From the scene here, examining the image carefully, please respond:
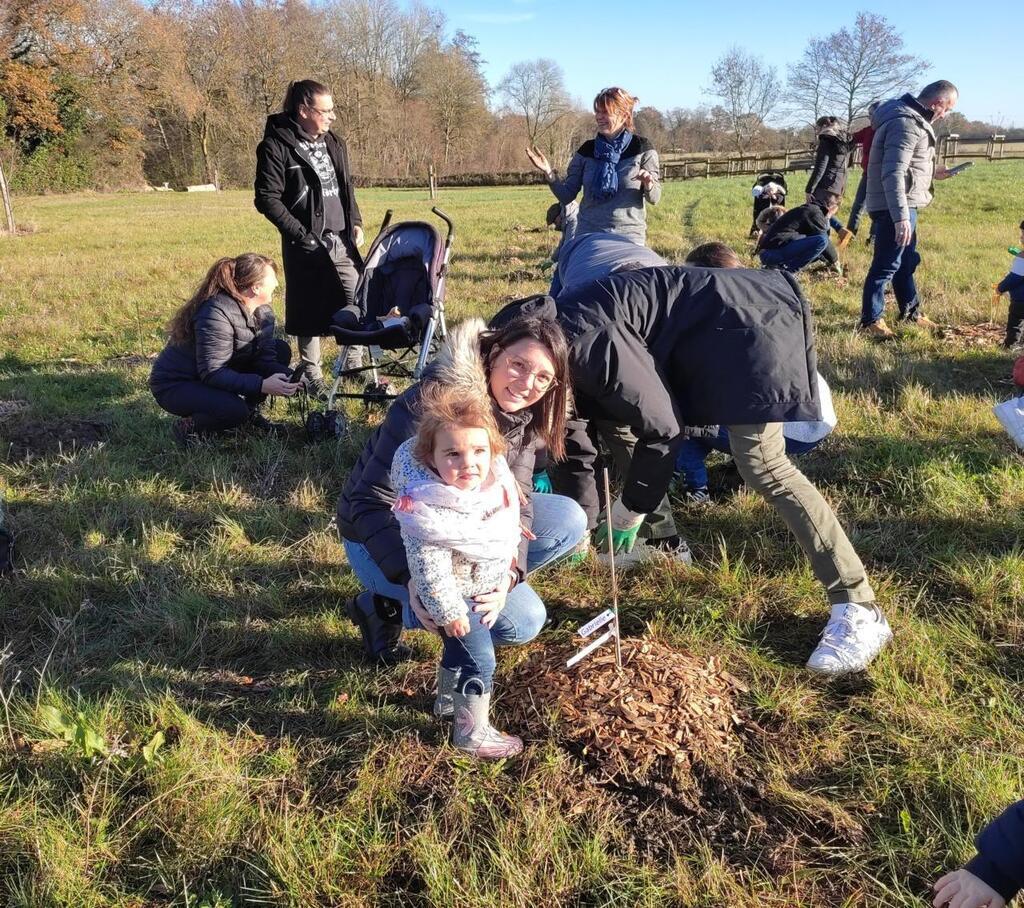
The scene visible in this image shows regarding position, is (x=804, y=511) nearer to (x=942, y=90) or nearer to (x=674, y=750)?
(x=674, y=750)

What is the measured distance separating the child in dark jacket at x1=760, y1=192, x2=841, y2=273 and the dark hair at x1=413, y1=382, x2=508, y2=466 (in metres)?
6.22

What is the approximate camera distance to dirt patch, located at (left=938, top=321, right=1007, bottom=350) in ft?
20.6

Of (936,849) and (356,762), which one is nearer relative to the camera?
(936,849)

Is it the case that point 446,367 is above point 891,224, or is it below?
below

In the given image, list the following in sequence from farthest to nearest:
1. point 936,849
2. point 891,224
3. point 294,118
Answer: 1. point 891,224
2. point 294,118
3. point 936,849

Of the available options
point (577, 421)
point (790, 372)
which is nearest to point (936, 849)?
point (790, 372)

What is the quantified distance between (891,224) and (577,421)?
498 centimetres

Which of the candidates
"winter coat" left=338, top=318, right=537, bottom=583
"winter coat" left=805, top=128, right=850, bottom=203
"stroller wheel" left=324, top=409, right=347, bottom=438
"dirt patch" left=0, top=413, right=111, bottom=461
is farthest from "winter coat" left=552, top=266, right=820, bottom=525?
"winter coat" left=805, top=128, right=850, bottom=203

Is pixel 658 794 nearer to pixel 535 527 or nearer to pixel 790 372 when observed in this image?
pixel 535 527

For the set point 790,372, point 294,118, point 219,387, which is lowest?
point 219,387

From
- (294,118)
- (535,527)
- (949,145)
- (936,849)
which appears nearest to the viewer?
(936,849)

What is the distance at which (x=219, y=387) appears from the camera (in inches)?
189

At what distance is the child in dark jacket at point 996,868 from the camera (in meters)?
1.56

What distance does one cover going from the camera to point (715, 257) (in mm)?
3605
